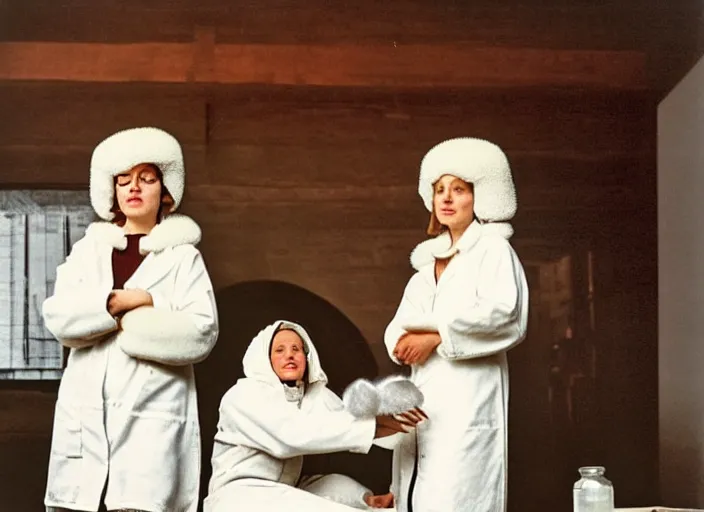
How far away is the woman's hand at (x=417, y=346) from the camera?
11.8 feet

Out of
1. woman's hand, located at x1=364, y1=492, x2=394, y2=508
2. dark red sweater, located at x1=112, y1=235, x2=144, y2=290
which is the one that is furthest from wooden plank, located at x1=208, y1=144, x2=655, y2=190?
woman's hand, located at x1=364, y1=492, x2=394, y2=508

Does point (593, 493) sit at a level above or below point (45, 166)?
below

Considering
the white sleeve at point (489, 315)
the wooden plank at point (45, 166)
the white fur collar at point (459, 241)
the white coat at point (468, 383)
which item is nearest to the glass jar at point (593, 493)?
the white coat at point (468, 383)

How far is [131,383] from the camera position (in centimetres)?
356

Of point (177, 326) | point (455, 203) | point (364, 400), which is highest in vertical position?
point (455, 203)

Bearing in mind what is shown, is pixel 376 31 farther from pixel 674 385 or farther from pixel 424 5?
pixel 674 385

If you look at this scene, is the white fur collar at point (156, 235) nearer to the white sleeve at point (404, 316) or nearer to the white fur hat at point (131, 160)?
the white fur hat at point (131, 160)

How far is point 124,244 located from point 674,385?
192 cm

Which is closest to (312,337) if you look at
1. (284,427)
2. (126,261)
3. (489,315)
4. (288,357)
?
(288,357)

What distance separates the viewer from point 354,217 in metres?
4.31

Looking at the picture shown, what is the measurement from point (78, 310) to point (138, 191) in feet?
1.34

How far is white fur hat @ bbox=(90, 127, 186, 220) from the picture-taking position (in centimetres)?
368

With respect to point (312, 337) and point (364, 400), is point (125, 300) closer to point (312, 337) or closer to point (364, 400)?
point (364, 400)

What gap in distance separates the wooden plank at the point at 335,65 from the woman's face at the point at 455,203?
2.31ft
